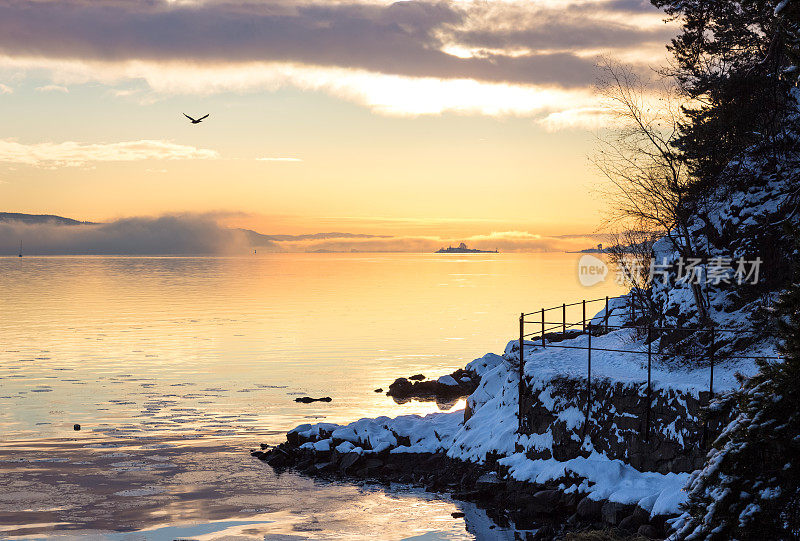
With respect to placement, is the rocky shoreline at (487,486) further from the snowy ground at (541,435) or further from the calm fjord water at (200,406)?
the calm fjord water at (200,406)

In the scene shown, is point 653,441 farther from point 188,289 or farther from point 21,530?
point 188,289

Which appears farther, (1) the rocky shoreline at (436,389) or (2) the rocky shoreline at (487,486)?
(1) the rocky shoreline at (436,389)

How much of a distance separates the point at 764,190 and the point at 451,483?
50.5ft

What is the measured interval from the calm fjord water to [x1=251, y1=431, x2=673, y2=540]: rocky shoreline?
3.41ft

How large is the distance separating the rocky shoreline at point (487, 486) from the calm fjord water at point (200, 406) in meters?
1.04

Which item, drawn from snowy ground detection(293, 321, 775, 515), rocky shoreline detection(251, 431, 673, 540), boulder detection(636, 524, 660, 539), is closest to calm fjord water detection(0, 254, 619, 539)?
rocky shoreline detection(251, 431, 673, 540)

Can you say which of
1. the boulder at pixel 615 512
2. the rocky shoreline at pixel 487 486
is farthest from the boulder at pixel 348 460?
the boulder at pixel 615 512

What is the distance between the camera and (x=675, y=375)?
25.5 metres

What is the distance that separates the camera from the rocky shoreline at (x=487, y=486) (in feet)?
73.0

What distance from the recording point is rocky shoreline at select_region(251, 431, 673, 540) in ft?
73.0

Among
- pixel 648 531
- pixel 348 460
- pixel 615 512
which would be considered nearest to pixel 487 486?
pixel 615 512

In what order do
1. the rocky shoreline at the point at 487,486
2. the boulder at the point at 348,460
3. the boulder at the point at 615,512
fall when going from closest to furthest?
1. the boulder at the point at 615,512
2. the rocky shoreline at the point at 487,486
3. the boulder at the point at 348,460

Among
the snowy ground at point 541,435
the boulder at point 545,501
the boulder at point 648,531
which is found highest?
the snowy ground at point 541,435

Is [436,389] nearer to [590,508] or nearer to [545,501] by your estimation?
[545,501]
